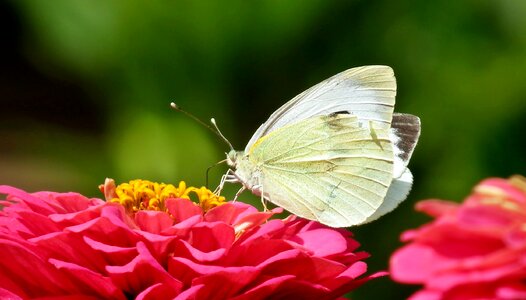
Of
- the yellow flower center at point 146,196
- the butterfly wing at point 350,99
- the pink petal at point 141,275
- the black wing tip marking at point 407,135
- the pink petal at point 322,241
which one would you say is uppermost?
the butterfly wing at point 350,99

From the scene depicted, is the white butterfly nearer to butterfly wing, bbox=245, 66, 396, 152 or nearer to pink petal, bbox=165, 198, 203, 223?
butterfly wing, bbox=245, 66, 396, 152

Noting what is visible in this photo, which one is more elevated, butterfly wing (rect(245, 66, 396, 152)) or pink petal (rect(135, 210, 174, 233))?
butterfly wing (rect(245, 66, 396, 152))

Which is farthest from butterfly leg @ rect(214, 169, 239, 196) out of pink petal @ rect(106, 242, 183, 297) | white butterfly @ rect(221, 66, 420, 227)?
pink petal @ rect(106, 242, 183, 297)

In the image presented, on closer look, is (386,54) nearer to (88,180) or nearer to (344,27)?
(344,27)

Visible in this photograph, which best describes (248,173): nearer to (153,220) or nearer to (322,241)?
(322,241)

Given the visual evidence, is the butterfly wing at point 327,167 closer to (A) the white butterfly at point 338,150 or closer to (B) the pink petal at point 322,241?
(A) the white butterfly at point 338,150

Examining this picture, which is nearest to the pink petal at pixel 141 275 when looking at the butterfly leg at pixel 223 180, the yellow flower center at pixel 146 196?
the yellow flower center at pixel 146 196

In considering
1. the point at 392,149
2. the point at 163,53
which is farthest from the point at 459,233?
the point at 163,53
